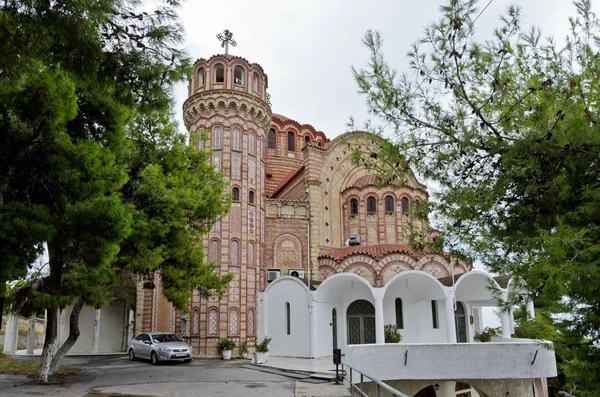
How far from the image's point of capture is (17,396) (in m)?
11.6

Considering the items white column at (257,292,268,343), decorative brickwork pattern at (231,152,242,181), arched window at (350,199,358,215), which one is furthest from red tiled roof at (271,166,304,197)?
white column at (257,292,268,343)

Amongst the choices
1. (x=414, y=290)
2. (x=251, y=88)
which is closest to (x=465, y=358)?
(x=414, y=290)

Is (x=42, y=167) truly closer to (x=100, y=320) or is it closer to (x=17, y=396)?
(x=17, y=396)

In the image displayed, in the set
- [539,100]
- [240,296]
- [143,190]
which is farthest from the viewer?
[240,296]

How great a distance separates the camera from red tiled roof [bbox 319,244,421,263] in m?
25.3

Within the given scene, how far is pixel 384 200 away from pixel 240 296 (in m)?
9.91

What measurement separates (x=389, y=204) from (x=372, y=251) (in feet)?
13.3

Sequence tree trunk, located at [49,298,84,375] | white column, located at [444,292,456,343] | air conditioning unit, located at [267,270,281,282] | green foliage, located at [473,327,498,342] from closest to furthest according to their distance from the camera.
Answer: tree trunk, located at [49,298,84,375] → white column, located at [444,292,456,343] → green foliage, located at [473,327,498,342] → air conditioning unit, located at [267,270,281,282]

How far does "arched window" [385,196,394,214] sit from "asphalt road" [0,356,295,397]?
13276 millimetres

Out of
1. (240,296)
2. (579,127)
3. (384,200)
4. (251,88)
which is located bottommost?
(240,296)

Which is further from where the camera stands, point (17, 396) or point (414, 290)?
point (414, 290)

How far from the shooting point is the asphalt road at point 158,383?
492 inches

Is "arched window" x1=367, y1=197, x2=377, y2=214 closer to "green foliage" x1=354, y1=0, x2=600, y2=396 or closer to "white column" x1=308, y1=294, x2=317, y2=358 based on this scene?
"white column" x1=308, y1=294, x2=317, y2=358

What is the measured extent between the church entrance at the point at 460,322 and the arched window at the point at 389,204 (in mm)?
6247
